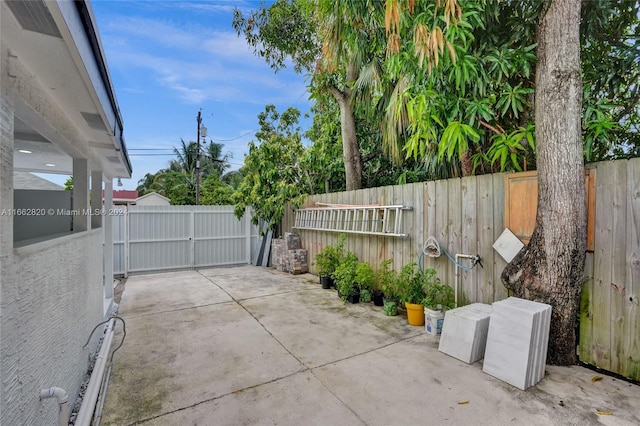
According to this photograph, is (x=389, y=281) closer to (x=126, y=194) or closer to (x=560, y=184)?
(x=560, y=184)

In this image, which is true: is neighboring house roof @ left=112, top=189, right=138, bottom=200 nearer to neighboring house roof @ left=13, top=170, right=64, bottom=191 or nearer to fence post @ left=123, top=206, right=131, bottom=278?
fence post @ left=123, top=206, right=131, bottom=278

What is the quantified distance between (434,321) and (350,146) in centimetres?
400

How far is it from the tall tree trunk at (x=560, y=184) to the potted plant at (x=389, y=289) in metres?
1.65

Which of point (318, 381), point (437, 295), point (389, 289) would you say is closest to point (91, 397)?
point (318, 381)

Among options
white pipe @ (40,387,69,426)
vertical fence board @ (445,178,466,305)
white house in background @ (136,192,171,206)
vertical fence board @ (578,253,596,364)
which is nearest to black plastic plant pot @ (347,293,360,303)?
vertical fence board @ (445,178,466,305)

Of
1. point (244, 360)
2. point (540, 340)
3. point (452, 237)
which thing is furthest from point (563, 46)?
point (244, 360)

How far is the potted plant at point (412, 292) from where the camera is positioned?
11.8 ft

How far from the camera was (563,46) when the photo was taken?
2.52m

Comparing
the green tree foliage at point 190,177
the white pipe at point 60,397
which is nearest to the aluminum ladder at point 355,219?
the white pipe at point 60,397

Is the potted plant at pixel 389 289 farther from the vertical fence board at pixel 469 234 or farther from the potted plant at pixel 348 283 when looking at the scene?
the vertical fence board at pixel 469 234

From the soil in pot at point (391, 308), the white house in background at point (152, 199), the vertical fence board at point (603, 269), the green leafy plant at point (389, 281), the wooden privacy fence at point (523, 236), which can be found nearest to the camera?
the wooden privacy fence at point (523, 236)

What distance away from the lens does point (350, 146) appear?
630 centimetres

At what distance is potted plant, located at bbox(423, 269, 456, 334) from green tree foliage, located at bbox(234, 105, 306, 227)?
3900 millimetres

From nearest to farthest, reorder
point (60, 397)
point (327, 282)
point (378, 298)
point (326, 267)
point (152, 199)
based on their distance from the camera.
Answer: point (60, 397) < point (378, 298) < point (326, 267) < point (327, 282) < point (152, 199)
